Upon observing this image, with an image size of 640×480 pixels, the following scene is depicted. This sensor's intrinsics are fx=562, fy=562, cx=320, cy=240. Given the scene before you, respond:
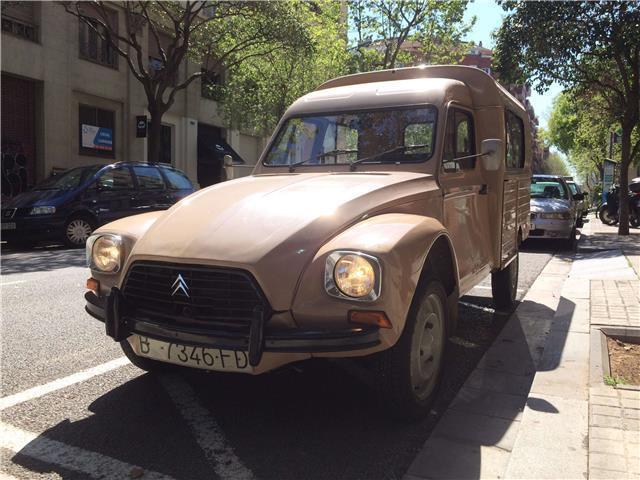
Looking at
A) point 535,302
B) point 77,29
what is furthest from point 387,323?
point 77,29

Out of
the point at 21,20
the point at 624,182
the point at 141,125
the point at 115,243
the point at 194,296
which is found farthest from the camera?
the point at 141,125

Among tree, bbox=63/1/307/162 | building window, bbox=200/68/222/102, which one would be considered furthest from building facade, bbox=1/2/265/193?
building window, bbox=200/68/222/102

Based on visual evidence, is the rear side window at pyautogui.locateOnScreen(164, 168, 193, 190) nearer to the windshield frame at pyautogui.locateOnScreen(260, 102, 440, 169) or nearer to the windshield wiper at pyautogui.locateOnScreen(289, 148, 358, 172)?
the windshield frame at pyautogui.locateOnScreen(260, 102, 440, 169)

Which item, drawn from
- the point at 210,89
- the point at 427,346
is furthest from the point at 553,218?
the point at 210,89

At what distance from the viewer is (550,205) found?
492 inches

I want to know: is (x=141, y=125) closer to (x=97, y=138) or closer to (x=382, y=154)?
(x=97, y=138)

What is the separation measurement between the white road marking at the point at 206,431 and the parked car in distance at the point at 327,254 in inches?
10.6

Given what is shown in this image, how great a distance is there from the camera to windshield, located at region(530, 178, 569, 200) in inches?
531

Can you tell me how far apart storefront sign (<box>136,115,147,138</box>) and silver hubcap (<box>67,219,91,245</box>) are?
1049 centimetres

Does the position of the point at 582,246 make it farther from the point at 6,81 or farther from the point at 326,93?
the point at 6,81

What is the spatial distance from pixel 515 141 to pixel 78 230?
872 cm

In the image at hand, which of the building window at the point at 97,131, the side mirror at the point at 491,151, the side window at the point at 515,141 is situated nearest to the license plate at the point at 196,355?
the side mirror at the point at 491,151

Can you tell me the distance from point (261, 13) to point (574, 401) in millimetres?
16365

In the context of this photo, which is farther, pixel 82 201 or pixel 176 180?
pixel 176 180
